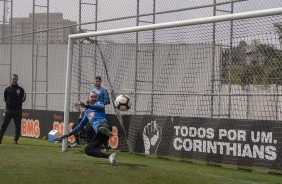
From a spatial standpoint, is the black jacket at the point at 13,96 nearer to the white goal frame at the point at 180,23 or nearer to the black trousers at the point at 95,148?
the white goal frame at the point at 180,23

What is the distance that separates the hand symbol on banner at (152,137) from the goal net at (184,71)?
3 cm

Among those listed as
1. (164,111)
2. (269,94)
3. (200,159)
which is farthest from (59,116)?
(269,94)

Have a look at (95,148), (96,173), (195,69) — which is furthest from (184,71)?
(96,173)

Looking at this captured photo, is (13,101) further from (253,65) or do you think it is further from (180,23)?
(253,65)

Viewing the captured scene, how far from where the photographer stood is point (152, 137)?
1617cm

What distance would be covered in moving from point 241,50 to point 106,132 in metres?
3.81

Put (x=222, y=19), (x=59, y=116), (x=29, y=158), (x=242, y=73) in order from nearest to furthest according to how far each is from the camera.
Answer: (x=222, y=19) < (x=29, y=158) < (x=242, y=73) < (x=59, y=116)

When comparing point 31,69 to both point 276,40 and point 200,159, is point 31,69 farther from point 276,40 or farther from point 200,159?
point 276,40

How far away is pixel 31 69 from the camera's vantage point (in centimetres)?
2891

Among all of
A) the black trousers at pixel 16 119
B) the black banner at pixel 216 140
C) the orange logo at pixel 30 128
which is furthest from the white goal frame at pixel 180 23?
the orange logo at pixel 30 128

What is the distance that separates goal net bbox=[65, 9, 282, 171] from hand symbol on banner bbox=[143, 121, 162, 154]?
3 cm

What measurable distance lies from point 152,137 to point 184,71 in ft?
6.76

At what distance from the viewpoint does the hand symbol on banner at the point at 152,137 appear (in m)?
16.0

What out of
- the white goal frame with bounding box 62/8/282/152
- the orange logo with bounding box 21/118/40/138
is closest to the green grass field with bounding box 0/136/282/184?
the white goal frame with bounding box 62/8/282/152
